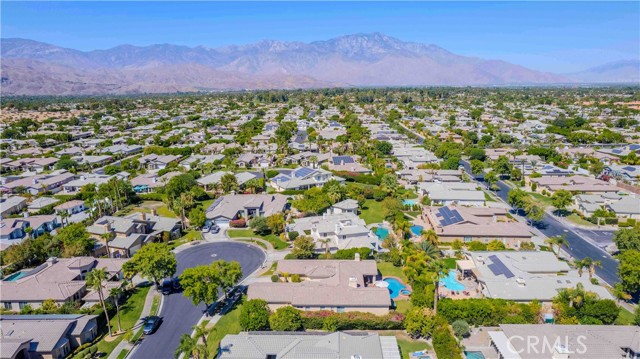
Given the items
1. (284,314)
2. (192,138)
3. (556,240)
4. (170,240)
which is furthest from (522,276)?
(192,138)

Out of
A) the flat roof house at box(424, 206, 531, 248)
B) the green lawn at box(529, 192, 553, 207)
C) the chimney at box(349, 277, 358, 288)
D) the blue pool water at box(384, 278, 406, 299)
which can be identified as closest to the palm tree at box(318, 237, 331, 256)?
the blue pool water at box(384, 278, 406, 299)

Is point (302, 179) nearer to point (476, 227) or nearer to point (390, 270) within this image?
point (476, 227)

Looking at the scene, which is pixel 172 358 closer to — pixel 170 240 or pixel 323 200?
pixel 170 240

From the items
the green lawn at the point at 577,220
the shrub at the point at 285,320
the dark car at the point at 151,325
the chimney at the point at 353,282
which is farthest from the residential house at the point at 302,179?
the shrub at the point at 285,320

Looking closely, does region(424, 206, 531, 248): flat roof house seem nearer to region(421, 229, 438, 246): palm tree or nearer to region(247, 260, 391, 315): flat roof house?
region(421, 229, 438, 246): palm tree

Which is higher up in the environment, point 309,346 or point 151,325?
point 309,346

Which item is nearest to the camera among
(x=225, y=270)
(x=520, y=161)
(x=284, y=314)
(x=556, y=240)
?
(x=284, y=314)

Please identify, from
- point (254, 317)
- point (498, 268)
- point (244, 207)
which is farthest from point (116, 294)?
point (498, 268)
